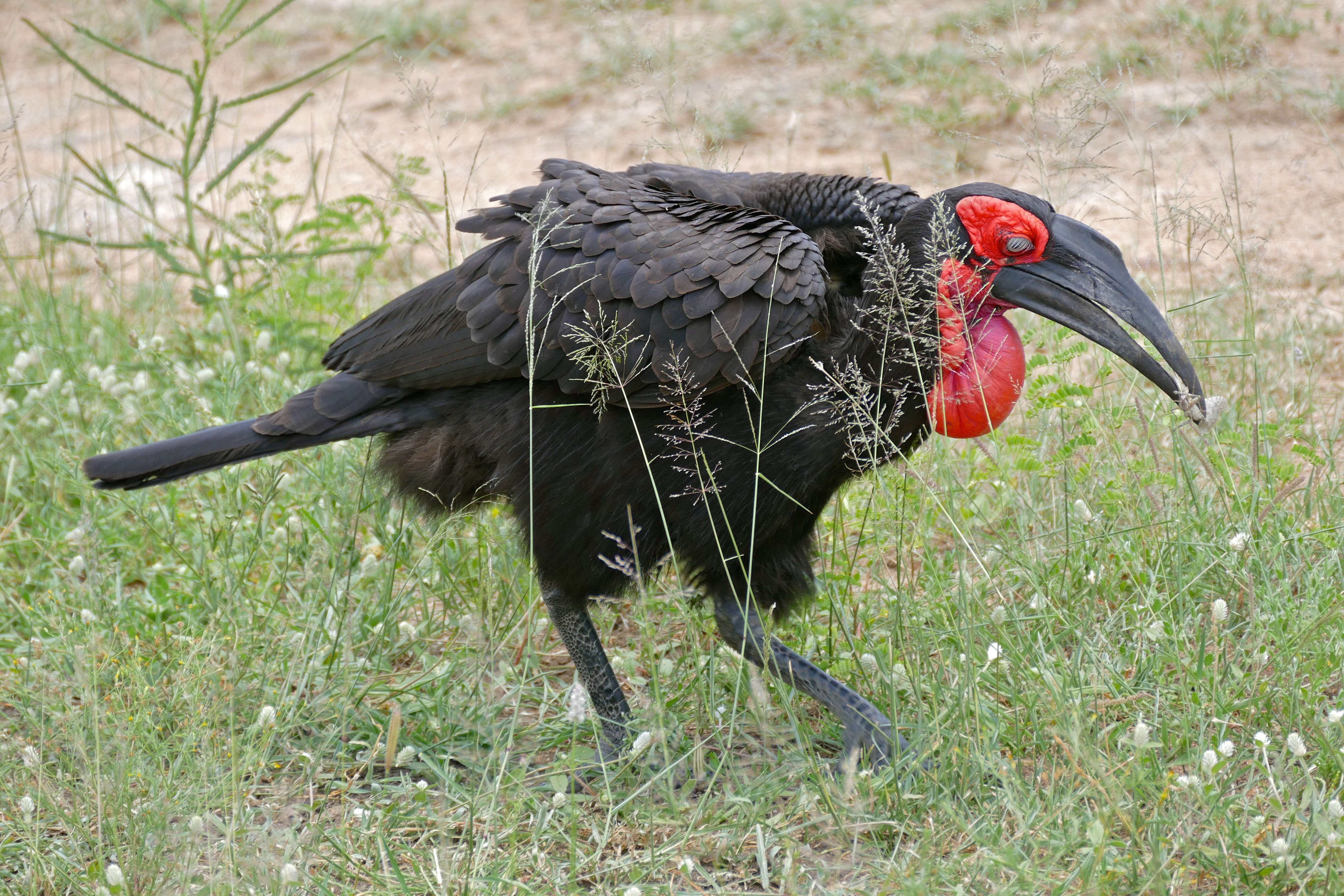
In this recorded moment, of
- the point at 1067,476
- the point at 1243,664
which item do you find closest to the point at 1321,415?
the point at 1067,476

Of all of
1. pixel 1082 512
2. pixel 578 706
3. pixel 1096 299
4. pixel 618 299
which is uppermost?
pixel 618 299

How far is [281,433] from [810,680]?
1.32 metres

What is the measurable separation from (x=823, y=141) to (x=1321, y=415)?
262 cm

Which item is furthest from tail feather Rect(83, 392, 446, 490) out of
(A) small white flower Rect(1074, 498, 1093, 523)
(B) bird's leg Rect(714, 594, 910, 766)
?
(A) small white flower Rect(1074, 498, 1093, 523)

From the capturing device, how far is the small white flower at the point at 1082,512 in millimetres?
3047

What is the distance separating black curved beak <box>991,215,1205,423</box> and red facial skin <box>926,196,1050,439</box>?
0.04 metres

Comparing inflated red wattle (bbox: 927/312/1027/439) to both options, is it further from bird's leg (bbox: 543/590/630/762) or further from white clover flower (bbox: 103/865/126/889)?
white clover flower (bbox: 103/865/126/889)

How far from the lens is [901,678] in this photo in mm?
2779

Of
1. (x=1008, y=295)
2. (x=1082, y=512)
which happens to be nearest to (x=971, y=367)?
(x=1008, y=295)

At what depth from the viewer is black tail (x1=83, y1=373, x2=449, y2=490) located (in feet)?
9.46

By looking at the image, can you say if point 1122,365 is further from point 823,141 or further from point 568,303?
point 823,141

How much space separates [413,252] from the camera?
523 centimetres

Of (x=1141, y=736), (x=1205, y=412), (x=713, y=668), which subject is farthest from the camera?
(x=713, y=668)

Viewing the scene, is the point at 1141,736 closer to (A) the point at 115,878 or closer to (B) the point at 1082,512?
(B) the point at 1082,512
